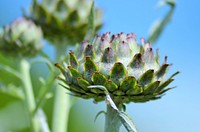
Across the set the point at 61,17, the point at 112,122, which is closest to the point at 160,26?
the point at 61,17

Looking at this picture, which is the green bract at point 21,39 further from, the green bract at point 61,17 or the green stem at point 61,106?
the green stem at point 61,106

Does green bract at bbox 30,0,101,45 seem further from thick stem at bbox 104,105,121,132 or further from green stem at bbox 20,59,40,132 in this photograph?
thick stem at bbox 104,105,121,132

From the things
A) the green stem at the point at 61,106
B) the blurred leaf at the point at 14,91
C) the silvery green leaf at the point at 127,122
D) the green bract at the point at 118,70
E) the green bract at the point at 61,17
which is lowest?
the silvery green leaf at the point at 127,122

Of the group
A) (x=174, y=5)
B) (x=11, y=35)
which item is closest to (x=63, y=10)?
(x=11, y=35)

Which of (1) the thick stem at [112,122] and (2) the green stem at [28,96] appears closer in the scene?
(1) the thick stem at [112,122]

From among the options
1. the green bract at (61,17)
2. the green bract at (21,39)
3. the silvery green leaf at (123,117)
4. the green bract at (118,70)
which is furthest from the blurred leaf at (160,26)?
the silvery green leaf at (123,117)

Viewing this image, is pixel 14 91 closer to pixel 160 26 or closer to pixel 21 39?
pixel 21 39
